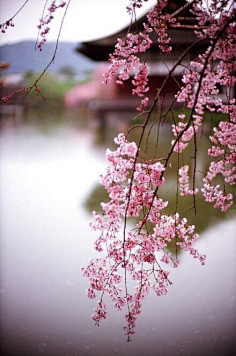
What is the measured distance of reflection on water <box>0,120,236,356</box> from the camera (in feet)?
4.66

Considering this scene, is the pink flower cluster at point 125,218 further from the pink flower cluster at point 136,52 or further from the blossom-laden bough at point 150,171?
the pink flower cluster at point 136,52

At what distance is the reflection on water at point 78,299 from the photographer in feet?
4.66

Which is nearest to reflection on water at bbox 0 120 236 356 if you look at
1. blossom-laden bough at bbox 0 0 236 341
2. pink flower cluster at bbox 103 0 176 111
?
blossom-laden bough at bbox 0 0 236 341

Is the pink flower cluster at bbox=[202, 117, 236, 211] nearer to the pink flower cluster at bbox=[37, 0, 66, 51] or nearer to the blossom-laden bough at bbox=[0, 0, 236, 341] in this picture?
the blossom-laden bough at bbox=[0, 0, 236, 341]

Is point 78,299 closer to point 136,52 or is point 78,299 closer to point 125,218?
point 125,218

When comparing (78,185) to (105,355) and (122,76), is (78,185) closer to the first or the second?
(105,355)

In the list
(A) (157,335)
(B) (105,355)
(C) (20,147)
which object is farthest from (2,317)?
(C) (20,147)

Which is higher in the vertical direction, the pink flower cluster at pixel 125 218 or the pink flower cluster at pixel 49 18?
the pink flower cluster at pixel 49 18

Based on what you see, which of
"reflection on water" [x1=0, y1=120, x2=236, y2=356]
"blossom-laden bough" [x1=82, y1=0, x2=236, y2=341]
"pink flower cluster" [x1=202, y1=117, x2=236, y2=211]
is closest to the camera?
"blossom-laden bough" [x1=82, y1=0, x2=236, y2=341]

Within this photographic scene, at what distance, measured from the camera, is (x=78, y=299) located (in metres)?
1.69

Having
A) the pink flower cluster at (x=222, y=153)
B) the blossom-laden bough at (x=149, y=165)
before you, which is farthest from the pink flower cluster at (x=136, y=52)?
the pink flower cluster at (x=222, y=153)

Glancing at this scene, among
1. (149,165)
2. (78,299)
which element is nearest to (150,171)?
(149,165)

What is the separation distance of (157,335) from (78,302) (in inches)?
15.3

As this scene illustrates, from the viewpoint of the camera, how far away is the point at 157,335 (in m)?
1.48
